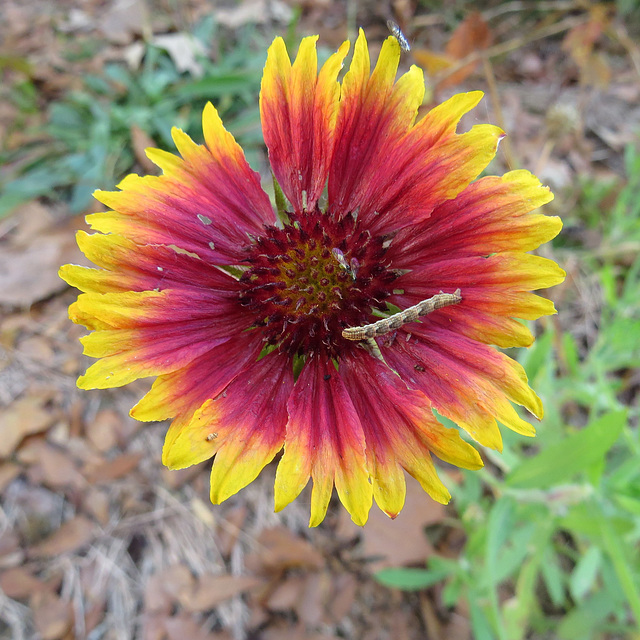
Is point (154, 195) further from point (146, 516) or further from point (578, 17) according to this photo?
point (578, 17)

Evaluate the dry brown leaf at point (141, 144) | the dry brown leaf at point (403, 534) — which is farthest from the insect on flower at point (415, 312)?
the dry brown leaf at point (141, 144)

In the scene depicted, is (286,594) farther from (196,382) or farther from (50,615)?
(196,382)

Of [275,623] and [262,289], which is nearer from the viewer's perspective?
[262,289]

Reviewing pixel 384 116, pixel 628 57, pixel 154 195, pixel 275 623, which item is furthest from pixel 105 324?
pixel 628 57

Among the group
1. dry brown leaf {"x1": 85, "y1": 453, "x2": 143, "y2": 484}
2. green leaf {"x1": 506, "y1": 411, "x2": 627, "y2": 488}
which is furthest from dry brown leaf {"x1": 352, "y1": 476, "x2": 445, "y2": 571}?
dry brown leaf {"x1": 85, "y1": 453, "x2": 143, "y2": 484}

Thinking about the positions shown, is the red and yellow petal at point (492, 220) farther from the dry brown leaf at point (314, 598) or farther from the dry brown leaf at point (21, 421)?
the dry brown leaf at point (21, 421)
